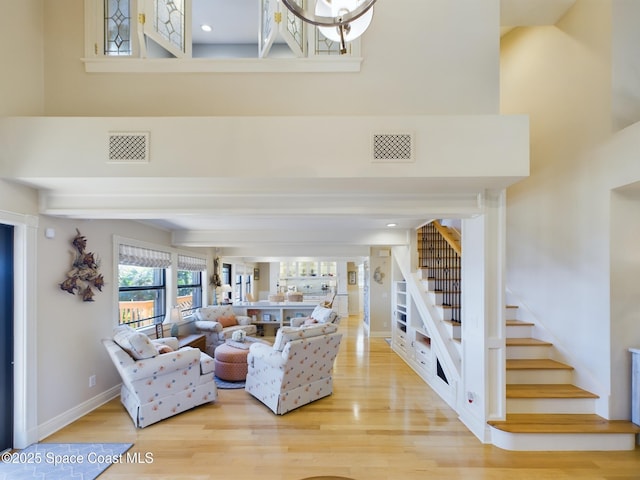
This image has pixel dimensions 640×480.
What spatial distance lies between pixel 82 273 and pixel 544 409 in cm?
507

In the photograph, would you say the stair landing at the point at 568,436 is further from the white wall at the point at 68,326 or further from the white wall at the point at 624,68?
the white wall at the point at 68,326

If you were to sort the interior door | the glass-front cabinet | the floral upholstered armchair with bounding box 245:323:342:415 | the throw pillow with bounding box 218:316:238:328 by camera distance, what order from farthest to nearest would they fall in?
the glass-front cabinet < the throw pillow with bounding box 218:316:238:328 < the floral upholstered armchair with bounding box 245:323:342:415 < the interior door

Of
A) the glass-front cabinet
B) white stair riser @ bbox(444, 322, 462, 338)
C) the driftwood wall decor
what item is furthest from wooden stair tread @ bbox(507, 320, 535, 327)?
the glass-front cabinet

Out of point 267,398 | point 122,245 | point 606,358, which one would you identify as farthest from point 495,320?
point 122,245

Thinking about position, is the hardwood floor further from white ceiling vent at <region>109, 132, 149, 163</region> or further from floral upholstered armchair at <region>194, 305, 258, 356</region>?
white ceiling vent at <region>109, 132, 149, 163</region>

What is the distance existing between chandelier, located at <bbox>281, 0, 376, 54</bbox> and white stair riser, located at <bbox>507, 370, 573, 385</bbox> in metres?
3.84

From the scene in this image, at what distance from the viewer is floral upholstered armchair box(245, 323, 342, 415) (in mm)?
4156

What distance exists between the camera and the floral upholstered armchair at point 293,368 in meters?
4.16

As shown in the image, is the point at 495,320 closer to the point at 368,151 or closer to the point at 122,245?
the point at 368,151

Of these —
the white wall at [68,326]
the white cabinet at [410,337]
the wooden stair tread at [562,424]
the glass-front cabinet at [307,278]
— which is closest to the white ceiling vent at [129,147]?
the white wall at [68,326]

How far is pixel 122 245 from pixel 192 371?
→ 2.06 metres

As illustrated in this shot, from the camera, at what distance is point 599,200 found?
3572mm

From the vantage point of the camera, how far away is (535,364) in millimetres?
3986

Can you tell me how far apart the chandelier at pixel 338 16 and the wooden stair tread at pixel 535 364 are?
3774mm
